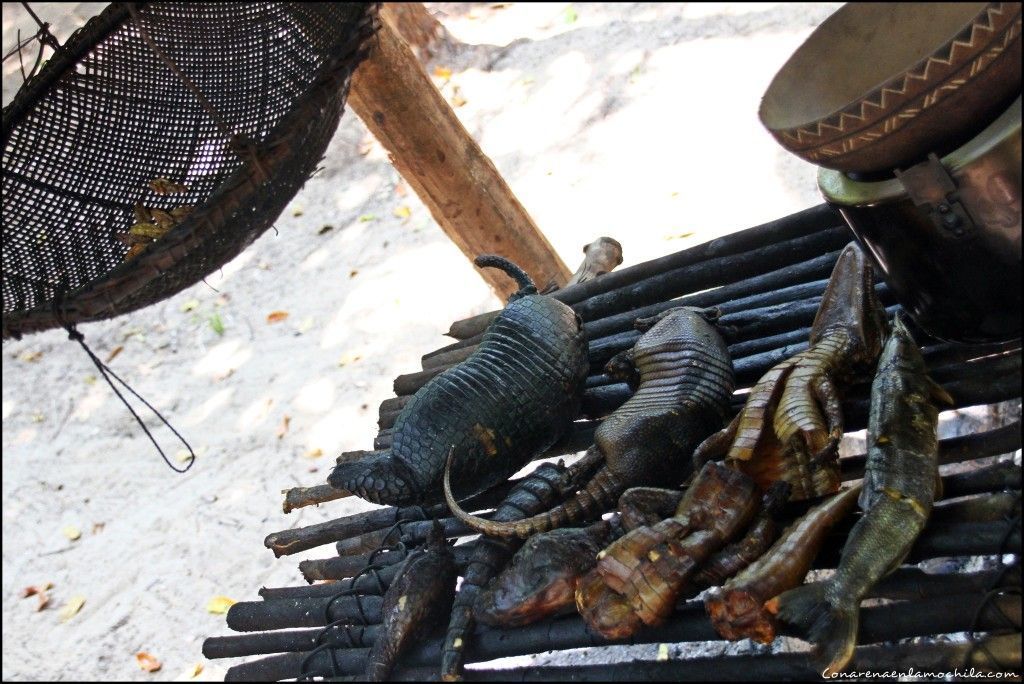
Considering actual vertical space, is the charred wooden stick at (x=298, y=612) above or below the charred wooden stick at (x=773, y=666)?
above

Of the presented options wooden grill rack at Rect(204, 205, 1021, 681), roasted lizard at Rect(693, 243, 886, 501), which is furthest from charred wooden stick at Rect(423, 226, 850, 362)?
roasted lizard at Rect(693, 243, 886, 501)

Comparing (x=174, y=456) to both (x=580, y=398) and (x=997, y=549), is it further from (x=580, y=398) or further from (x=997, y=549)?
(x=997, y=549)

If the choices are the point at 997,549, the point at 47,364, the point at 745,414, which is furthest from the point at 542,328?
the point at 47,364

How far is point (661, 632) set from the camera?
2016mm

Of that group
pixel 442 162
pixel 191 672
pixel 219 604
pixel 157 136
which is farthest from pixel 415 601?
pixel 219 604

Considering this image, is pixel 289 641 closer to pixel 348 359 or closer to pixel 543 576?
pixel 543 576

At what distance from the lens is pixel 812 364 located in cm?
225

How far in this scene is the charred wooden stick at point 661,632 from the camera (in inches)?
68.5

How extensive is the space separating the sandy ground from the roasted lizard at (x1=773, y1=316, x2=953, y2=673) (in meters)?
3.81

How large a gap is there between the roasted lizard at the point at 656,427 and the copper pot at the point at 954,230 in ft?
1.73

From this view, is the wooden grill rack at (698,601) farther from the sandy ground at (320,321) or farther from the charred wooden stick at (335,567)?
the sandy ground at (320,321)

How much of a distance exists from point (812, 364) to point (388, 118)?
2.24 meters

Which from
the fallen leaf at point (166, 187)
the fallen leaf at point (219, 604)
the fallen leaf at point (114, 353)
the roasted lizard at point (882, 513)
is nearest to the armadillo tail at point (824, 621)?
the roasted lizard at point (882, 513)

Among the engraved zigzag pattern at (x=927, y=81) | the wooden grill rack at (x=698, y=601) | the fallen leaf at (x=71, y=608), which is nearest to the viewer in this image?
the engraved zigzag pattern at (x=927, y=81)
